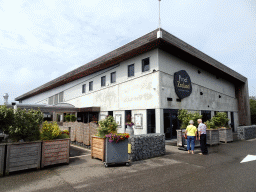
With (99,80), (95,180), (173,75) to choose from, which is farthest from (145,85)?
(95,180)

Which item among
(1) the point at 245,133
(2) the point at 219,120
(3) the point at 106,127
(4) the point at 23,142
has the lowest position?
(1) the point at 245,133

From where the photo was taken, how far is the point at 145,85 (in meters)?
15.5

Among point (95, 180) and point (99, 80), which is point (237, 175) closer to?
point (95, 180)

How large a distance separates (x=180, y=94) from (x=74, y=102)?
16.7m

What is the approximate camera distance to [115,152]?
744cm

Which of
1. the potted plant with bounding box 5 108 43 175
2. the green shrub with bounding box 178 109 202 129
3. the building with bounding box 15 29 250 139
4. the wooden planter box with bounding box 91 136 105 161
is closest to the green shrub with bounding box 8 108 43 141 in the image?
the potted plant with bounding box 5 108 43 175

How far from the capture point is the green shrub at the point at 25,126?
6.63m

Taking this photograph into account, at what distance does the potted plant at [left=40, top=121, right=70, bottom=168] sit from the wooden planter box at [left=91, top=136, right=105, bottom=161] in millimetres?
1312

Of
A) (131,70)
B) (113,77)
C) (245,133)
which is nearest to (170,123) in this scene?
(131,70)

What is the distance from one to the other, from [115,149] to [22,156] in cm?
344

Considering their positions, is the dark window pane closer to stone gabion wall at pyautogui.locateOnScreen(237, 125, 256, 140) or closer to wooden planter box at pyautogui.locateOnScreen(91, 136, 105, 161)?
wooden planter box at pyautogui.locateOnScreen(91, 136, 105, 161)

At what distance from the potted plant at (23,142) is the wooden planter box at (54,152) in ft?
0.73

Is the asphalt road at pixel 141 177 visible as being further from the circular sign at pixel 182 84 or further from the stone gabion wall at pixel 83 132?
the circular sign at pixel 182 84

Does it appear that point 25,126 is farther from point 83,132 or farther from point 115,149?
point 83,132
